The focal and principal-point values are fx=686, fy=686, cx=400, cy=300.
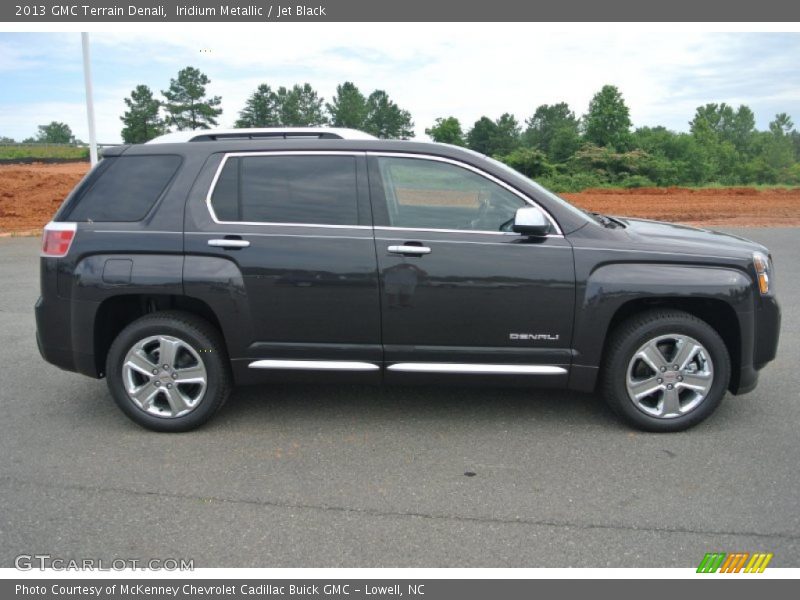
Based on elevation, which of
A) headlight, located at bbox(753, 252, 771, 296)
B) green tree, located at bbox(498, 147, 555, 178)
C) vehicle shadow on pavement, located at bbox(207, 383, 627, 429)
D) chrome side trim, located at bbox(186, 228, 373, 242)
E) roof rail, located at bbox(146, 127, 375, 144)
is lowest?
vehicle shadow on pavement, located at bbox(207, 383, 627, 429)

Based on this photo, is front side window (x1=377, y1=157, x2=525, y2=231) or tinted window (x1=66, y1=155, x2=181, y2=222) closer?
front side window (x1=377, y1=157, x2=525, y2=231)

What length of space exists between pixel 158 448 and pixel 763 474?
3623 millimetres

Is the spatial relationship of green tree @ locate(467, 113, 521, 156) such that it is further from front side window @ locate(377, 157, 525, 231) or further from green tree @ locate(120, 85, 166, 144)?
front side window @ locate(377, 157, 525, 231)

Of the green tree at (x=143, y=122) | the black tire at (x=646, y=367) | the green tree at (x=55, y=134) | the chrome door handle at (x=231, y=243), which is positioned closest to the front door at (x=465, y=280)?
the black tire at (x=646, y=367)

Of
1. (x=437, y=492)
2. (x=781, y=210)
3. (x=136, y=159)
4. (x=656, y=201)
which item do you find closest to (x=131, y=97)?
(x=656, y=201)

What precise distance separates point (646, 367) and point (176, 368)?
3.07 m

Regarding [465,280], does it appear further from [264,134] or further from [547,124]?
[547,124]

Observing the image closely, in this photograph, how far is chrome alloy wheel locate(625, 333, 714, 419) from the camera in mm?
4359

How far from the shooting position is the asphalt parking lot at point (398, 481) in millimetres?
3234

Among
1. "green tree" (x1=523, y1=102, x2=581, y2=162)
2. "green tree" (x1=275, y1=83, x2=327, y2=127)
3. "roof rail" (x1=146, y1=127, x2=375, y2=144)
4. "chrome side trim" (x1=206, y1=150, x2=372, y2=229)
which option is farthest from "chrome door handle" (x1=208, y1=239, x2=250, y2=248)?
"green tree" (x1=523, y1=102, x2=581, y2=162)

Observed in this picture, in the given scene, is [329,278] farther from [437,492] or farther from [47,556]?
[47,556]

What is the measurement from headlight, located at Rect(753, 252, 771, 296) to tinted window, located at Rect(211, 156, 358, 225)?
2.59m

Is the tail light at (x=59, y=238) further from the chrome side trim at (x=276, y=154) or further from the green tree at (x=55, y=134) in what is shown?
the green tree at (x=55, y=134)

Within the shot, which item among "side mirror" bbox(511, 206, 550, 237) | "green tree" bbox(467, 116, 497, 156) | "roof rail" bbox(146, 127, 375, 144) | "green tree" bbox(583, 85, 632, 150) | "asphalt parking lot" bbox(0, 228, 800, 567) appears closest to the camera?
"asphalt parking lot" bbox(0, 228, 800, 567)
